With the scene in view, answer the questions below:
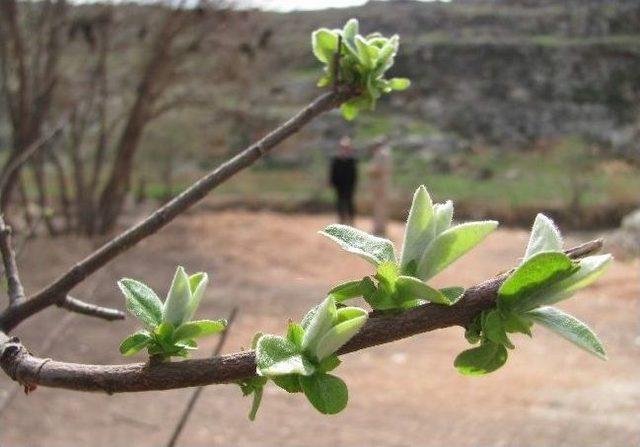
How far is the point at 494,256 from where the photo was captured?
7.83 meters

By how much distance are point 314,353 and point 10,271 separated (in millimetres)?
474

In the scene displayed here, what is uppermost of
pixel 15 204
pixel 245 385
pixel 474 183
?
pixel 245 385

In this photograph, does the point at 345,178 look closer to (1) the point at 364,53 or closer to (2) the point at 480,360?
(1) the point at 364,53

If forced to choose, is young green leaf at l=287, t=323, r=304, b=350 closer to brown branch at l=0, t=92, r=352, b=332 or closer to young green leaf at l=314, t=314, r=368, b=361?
young green leaf at l=314, t=314, r=368, b=361

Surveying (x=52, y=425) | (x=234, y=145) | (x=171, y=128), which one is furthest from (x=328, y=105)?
(x=171, y=128)

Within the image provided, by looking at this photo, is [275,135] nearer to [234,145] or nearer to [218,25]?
[218,25]

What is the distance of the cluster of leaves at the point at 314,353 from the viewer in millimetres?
424

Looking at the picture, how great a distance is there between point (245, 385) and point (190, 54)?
27.0ft

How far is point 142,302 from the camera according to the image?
524 mm

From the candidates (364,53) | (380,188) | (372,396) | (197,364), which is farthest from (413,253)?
(380,188)

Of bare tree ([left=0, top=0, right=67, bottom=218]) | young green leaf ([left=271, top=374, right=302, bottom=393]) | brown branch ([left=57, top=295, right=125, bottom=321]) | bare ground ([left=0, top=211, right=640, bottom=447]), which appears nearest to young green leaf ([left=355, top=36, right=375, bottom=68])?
brown branch ([left=57, top=295, right=125, bottom=321])

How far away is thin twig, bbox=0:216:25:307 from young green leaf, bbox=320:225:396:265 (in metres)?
0.41

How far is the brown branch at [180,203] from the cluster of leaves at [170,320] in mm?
321

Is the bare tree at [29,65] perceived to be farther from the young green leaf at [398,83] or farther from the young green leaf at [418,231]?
the young green leaf at [418,231]
